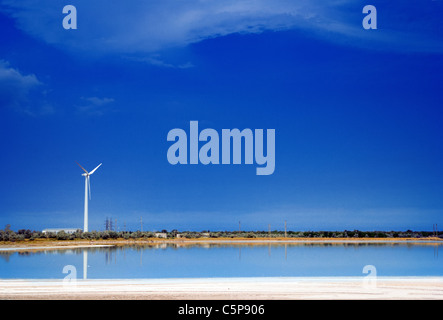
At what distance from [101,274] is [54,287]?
12.2 ft

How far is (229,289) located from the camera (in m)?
11.5

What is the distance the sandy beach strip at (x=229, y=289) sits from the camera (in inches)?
418

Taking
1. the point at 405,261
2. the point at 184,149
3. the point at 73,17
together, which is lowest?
the point at 405,261

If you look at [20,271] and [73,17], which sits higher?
[73,17]

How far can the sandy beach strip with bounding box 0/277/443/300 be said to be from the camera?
10.6 meters

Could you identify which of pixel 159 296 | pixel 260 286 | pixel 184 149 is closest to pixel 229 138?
pixel 184 149

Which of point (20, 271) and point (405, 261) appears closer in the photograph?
point (20, 271)

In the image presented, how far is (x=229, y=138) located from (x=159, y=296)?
7049 millimetres

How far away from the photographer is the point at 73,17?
51.7 feet
